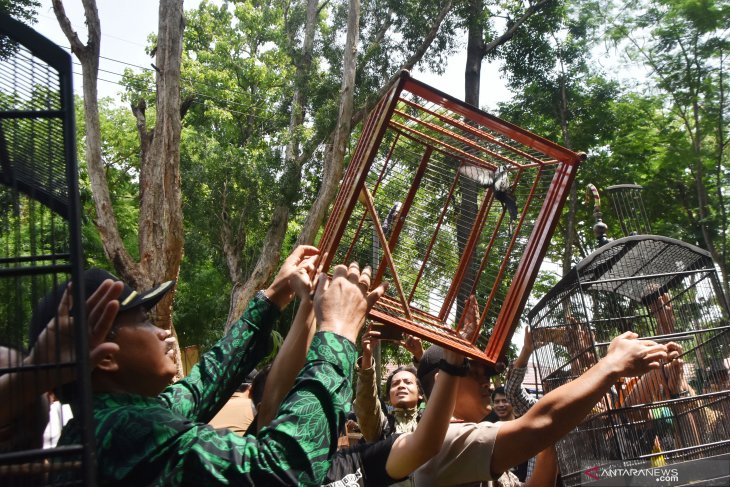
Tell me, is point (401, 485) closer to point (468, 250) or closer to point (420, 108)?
point (468, 250)

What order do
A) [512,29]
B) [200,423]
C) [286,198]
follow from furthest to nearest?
[512,29]
[286,198]
[200,423]

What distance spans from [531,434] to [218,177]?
14323 millimetres

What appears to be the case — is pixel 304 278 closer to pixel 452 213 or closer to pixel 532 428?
pixel 452 213

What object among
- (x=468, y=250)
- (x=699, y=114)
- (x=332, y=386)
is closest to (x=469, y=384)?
(x=468, y=250)

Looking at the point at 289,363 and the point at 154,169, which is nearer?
the point at 289,363

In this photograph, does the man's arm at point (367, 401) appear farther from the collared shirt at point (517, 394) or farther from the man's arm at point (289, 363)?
the man's arm at point (289, 363)

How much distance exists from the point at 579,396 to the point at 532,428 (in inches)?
7.2

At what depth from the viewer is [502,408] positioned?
4.82 meters

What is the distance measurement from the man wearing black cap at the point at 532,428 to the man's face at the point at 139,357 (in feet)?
3.20

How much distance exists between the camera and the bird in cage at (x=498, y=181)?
2.34 metres

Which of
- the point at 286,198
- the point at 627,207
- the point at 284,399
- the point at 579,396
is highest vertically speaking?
the point at 286,198

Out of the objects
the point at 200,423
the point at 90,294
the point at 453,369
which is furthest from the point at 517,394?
the point at 90,294

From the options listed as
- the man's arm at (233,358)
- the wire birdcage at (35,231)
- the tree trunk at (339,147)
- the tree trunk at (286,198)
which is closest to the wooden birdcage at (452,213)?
the man's arm at (233,358)

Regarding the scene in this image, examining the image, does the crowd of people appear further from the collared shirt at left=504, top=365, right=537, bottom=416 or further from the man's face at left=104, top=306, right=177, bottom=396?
the collared shirt at left=504, top=365, right=537, bottom=416
